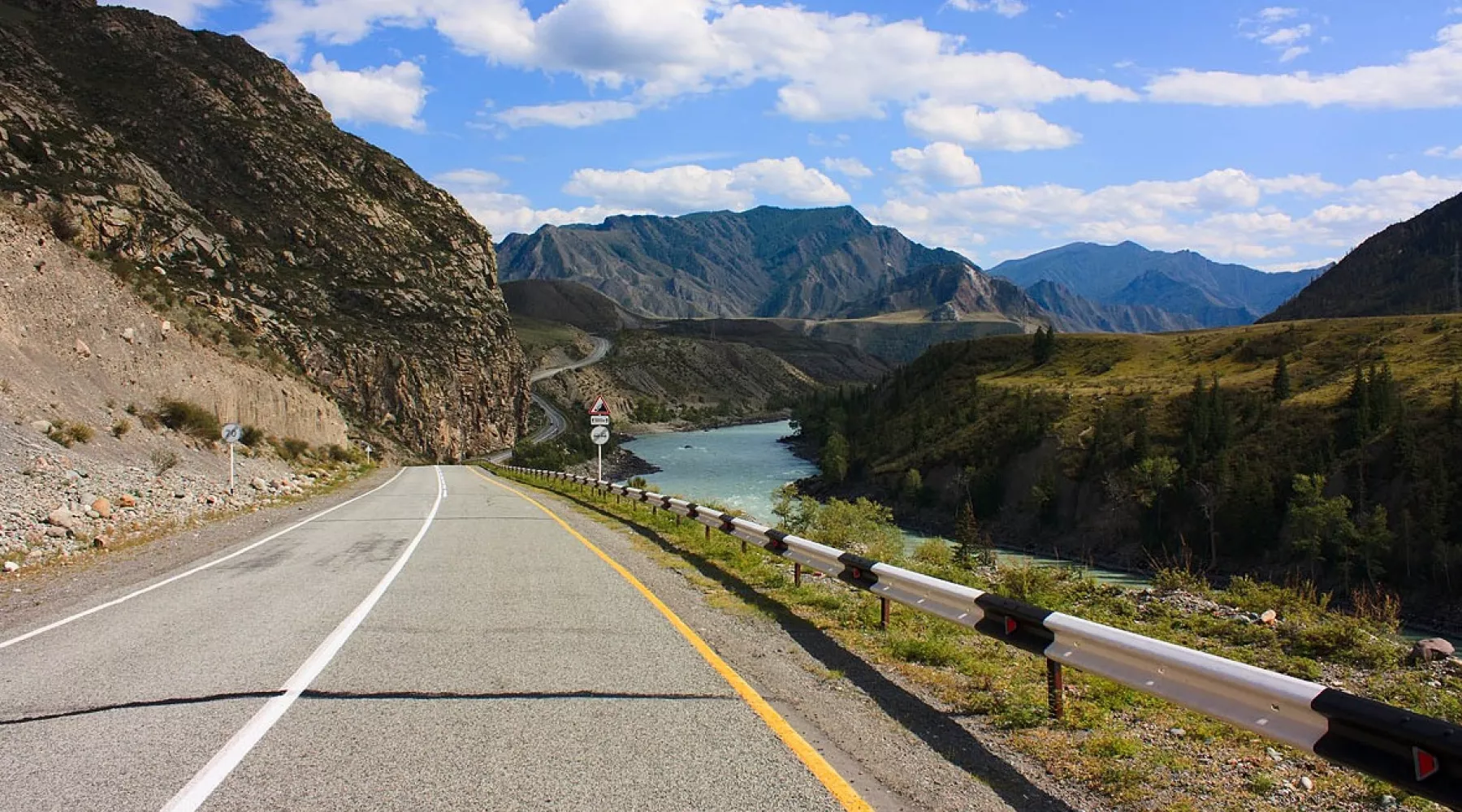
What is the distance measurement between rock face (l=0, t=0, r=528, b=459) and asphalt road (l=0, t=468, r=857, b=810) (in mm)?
43132

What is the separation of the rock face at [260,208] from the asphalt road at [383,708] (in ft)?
142

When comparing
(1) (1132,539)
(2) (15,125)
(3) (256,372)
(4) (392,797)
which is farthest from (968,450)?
(4) (392,797)

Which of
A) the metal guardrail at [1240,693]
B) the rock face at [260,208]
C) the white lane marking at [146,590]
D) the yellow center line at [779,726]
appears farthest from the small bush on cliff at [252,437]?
the metal guardrail at [1240,693]

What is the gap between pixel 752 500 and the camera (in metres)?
65.4

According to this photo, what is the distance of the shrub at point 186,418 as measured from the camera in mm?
28344

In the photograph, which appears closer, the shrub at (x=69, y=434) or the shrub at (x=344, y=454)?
the shrub at (x=69, y=434)

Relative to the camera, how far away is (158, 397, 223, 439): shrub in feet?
93.0

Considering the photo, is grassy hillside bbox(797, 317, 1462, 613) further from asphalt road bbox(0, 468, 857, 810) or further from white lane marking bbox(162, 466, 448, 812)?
white lane marking bbox(162, 466, 448, 812)

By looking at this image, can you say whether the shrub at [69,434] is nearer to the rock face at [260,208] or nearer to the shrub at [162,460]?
the shrub at [162,460]

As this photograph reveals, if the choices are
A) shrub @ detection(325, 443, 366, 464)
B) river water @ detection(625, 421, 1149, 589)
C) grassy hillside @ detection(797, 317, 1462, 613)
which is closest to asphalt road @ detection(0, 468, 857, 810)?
river water @ detection(625, 421, 1149, 589)

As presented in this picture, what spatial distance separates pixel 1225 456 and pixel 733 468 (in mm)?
48213

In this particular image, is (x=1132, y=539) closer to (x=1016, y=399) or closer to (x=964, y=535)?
(x=1016, y=399)

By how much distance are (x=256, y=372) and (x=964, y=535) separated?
34561 millimetres

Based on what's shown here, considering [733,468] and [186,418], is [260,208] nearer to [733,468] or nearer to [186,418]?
[186,418]
